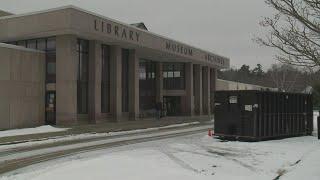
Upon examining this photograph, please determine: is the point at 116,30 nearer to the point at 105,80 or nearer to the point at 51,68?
the point at 105,80

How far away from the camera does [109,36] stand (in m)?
35.8

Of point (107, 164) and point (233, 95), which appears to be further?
point (233, 95)

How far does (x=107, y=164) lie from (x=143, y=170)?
119 centimetres

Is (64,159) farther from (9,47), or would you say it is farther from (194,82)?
(194,82)

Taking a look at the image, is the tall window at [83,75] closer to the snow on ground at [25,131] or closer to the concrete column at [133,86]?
the snow on ground at [25,131]

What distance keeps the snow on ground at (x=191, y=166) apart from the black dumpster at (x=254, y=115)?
3929 mm

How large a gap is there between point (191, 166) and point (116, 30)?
82.0 ft

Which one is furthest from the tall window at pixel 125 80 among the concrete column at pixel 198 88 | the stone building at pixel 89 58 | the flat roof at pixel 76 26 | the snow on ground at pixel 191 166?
the snow on ground at pixel 191 166

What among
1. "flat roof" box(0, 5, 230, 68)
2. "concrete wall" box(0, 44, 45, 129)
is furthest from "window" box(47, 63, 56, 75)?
"flat roof" box(0, 5, 230, 68)

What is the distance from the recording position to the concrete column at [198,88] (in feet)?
189

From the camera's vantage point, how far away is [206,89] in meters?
61.0

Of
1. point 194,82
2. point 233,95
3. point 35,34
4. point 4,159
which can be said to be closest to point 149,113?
point 194,82

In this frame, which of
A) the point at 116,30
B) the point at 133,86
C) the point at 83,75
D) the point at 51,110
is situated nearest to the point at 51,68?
the point at 83,75

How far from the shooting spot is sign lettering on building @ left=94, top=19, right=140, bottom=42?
3472 cm
